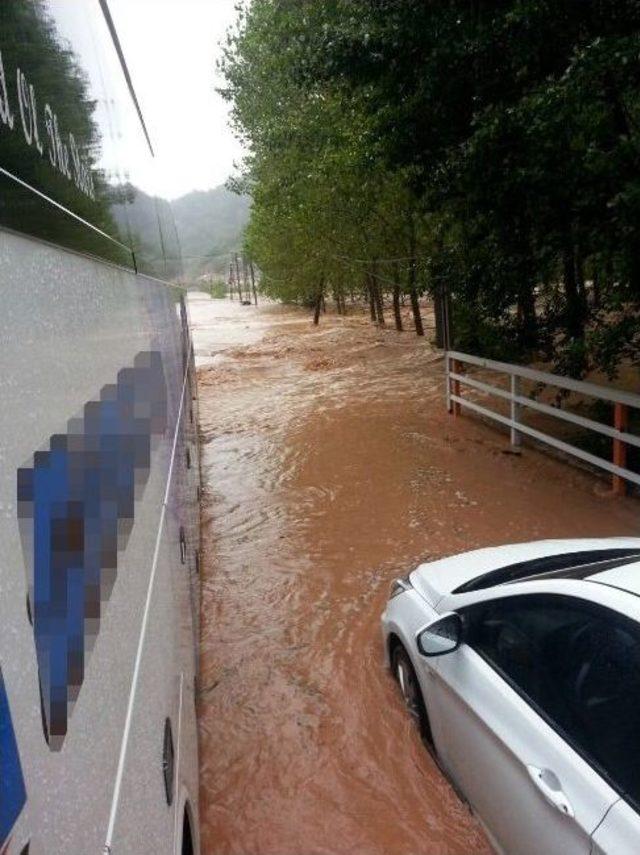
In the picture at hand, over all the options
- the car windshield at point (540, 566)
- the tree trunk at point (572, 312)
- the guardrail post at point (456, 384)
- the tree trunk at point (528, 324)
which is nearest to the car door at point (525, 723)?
the car windshield at point (540, 566)

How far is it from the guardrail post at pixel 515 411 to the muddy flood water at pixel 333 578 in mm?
212

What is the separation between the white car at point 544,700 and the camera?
2062mm

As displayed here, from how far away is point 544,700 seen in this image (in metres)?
2.45

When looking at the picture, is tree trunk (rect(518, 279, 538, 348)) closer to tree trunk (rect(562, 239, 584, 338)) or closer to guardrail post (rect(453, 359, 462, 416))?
tree trunk (rect(562, 239, 584, 338))

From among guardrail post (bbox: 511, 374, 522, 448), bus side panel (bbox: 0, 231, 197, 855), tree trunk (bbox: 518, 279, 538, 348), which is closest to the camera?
bus side panel (bbox: 0, 231, 197, 855)

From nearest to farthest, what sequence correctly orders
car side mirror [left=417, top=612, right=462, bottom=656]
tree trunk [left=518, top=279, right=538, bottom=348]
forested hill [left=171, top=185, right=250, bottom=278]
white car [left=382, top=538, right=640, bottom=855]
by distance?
white car [left=382, top=538, right=640, bottom=855] → car side mirror [left=417, top=612, right=462, bottom=656] → tree trunk [left=518, top=279, right=538, bottom=348] → forested hill [left=171, top=185, right=250, bottom=278]

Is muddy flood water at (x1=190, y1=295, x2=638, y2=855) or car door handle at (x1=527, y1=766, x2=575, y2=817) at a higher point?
car door handle at (x1=527, y1=766, x2=575, y2=817)

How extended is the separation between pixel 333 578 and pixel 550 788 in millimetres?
3733

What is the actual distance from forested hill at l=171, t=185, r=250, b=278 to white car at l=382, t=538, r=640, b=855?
444 ft

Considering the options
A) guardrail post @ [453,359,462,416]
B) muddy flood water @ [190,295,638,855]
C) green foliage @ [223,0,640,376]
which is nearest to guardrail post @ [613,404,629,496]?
muddy flood water @ [190,295,638,855]

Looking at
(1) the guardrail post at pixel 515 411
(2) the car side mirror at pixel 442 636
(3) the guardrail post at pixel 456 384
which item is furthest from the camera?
(3) the guardrail post at pixel 456 384

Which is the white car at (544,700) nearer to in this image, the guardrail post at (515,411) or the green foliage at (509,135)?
the green foliage at (509,135)

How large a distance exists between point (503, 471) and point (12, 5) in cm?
776

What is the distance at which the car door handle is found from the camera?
2.08m
